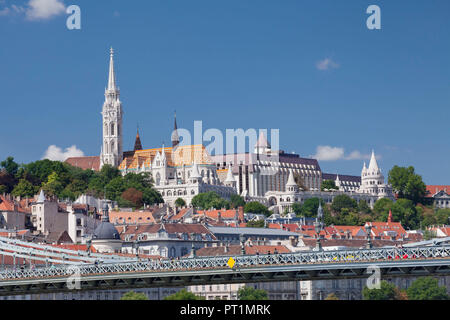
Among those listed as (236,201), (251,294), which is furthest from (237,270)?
(236,201)

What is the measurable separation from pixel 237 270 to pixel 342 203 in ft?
430

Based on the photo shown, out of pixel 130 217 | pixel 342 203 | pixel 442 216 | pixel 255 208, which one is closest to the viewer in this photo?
pixel 130 217

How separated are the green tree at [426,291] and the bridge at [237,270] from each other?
27300mm

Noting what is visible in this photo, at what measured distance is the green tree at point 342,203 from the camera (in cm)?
18721

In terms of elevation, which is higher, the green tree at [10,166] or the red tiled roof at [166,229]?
the green tree at [10,166]

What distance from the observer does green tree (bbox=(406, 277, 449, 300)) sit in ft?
297

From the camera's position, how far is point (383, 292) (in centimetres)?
8744

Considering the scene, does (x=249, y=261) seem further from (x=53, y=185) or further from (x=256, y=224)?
(x=53, y=185)

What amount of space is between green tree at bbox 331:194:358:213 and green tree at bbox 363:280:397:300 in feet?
319

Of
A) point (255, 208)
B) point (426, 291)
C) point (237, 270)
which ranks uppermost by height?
point (255, 208)

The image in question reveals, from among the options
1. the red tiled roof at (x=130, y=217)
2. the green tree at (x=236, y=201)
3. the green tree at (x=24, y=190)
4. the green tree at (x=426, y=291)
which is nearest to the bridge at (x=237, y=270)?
the green tree at (x=426, y=291)

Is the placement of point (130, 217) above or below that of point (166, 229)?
above

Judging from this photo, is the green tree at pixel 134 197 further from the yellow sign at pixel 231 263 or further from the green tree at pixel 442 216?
the yellow sign at pixel 231 263
